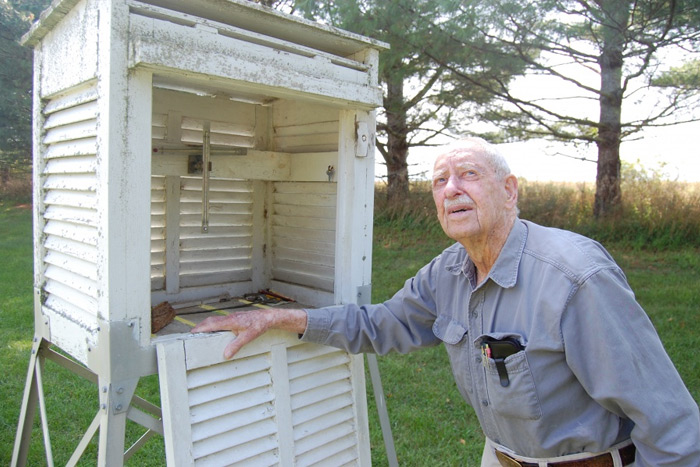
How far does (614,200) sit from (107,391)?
8.16m

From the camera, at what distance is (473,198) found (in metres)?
1.96

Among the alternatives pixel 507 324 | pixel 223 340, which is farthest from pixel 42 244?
pixel 507 324

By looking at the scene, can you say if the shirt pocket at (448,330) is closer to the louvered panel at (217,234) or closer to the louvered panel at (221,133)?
the louvered panel at (217,234)

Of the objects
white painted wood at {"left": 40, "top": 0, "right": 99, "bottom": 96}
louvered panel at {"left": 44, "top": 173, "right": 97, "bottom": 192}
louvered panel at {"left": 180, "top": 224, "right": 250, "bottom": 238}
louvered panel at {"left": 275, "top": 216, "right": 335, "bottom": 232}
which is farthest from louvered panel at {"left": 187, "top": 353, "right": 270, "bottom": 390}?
louvered panel at {"left": 180, "top": 224, "right": 250, "bottom": 238}

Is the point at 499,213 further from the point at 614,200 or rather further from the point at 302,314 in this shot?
the point at 614,200

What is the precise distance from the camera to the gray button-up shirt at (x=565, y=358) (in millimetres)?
1594

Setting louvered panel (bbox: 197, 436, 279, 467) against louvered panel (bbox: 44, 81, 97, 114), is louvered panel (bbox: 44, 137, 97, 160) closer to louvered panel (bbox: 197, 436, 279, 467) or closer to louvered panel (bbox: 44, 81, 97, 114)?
louvered panel (bbox: 44, 81, 97, 114)

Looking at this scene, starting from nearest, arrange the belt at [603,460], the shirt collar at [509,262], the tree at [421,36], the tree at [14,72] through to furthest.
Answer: the belt at [603,460] → the shirt collar at [509,262] → the tree at [421,36] → the tree at [14,72]

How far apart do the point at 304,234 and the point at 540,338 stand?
1794 millimetres

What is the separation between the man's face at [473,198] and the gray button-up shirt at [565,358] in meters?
0.09

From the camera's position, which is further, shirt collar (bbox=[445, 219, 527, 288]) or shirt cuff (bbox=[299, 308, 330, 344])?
shirt cuff (bbox=[299, 308, 330, 344])

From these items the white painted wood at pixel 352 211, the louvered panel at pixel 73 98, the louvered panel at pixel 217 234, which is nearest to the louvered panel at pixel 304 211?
the louvered panel at pixel 217 234

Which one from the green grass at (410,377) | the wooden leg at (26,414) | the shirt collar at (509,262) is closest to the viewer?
the shirt collar at (509,262)

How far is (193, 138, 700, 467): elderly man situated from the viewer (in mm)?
1602
